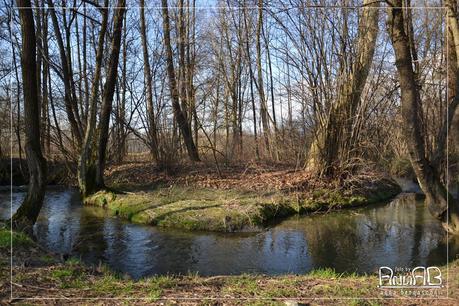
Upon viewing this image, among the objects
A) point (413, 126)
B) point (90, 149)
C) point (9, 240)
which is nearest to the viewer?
point (9, 240)

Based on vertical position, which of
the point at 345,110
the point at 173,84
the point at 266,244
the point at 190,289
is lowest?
the point at 266,244

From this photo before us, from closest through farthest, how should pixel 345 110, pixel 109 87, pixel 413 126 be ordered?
1. pixel 413 126
2. pixel 345 110
3. pixel 109 87

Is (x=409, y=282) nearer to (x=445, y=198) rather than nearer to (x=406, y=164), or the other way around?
(x=445, y=198)

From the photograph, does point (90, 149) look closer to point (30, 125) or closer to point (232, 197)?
point (232, 197)

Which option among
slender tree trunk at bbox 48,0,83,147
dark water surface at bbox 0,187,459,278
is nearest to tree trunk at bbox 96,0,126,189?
Answer: dark water surface at bbox 0,187,459,278

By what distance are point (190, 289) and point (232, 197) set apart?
24.8 feet

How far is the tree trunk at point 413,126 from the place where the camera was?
26.8 feet

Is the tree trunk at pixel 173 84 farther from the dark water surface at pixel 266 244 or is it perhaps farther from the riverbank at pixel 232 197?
the dark water surface at pixel 266 244

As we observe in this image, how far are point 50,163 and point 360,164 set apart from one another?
12.9 metres

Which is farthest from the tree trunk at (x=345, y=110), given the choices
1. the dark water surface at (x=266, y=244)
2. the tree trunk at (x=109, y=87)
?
A: the tree trunk at (x=109, y=87)

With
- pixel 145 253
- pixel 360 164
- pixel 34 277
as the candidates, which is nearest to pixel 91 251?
pixel 145 253

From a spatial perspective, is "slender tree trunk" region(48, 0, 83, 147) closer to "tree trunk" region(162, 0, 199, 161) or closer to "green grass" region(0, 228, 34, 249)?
"tree trunk" region(162, 0, 199, 161)

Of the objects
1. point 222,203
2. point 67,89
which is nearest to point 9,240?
point 222,203

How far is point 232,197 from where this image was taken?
1267cm
